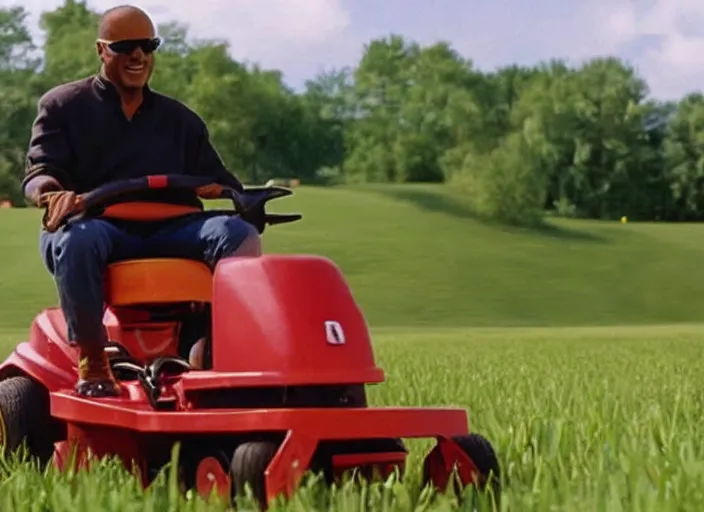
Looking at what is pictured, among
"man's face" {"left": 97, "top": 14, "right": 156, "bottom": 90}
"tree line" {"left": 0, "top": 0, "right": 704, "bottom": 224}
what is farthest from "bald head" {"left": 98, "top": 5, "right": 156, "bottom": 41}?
"tree line" {"left": 0, "top": 0, "right": 704, "bottom": 224}

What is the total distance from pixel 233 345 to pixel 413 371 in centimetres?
610

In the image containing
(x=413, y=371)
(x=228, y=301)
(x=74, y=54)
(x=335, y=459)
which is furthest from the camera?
(x=74, y=54)

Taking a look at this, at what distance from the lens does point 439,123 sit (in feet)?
286

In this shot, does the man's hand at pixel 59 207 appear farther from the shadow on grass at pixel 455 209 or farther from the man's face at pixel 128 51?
the shadow on grass at pixel 455 209

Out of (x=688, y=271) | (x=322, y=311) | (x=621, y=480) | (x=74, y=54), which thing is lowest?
(x=688, y=271)

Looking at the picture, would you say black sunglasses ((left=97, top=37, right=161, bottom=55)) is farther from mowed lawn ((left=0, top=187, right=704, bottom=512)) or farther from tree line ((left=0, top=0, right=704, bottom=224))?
tree line ((left=0, top=0, right=704, bottom=224))

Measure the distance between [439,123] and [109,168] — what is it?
8297cm

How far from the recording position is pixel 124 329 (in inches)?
185

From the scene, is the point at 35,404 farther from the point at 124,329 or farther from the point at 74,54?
the point at 74,54

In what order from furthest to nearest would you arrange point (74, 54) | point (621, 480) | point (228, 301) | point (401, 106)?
point (401, 106), point (74, 54), point (228, 301), point (621, 480)

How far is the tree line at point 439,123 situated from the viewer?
73500 mm

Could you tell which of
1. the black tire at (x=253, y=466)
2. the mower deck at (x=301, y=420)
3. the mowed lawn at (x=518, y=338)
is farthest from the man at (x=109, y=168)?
the black tire at (x=253, y=466)

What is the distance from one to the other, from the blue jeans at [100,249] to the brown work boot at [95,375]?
0.11 ft

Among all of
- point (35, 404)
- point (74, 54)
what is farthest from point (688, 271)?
point (35, 404)
